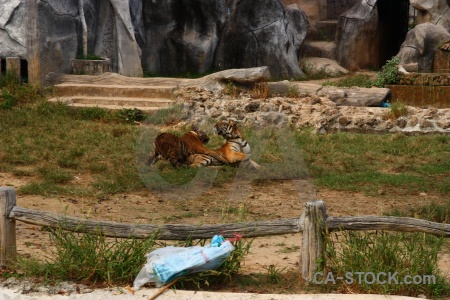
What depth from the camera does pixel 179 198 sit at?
8688 mm

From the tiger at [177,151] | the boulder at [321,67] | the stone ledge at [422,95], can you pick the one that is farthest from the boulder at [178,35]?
the tiger at [177,151]

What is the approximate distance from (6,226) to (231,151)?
437 centimetres

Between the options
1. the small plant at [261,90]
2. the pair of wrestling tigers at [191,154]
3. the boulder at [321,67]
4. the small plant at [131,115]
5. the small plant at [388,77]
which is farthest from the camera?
the boulder at [321,67]

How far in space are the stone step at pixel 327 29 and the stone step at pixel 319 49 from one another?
1.85 feet

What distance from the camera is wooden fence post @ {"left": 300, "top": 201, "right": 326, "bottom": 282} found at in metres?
5.66

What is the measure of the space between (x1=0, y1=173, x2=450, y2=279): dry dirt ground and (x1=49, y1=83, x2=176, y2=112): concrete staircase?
4325 mm

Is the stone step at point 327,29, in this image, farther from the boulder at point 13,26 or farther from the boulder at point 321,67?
the boulder at point 13,26

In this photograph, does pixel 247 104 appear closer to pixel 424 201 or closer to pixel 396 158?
pixel 396 158

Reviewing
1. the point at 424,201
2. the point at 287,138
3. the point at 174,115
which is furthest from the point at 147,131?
the point at 424,201

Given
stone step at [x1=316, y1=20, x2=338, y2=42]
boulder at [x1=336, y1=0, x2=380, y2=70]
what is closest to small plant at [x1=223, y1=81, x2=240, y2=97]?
boulder at [x1=336, y1=0, x2=380, y2=70]

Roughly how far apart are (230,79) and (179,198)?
18.9ft

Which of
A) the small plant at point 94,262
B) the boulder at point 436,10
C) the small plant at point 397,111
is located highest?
the boulder at point 436,10

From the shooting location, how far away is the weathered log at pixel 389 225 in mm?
5750

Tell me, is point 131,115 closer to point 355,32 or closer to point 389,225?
point 389,225
